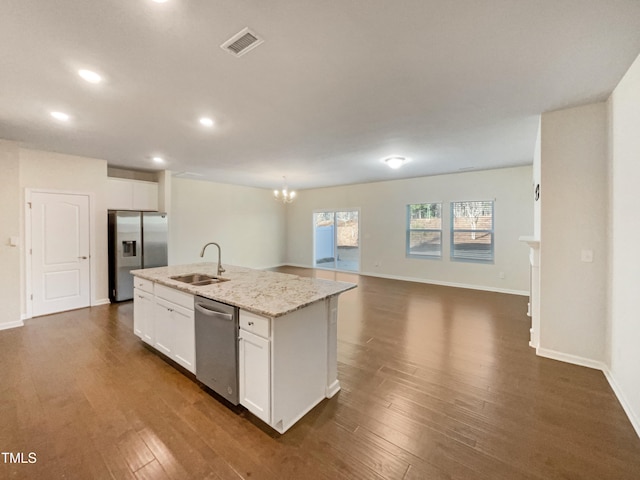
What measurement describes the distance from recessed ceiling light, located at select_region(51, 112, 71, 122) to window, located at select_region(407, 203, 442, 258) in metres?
6.66

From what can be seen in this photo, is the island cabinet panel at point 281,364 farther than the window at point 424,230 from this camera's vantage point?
No

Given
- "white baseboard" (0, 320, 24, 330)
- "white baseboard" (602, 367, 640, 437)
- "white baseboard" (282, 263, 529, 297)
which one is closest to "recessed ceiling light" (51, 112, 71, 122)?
"white baseboard" (0, 320, 24, 330)

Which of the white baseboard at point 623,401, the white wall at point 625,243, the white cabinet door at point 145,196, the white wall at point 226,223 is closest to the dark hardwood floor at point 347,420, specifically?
the white baseboard at point 623,401

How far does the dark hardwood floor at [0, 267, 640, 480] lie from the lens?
1.64m

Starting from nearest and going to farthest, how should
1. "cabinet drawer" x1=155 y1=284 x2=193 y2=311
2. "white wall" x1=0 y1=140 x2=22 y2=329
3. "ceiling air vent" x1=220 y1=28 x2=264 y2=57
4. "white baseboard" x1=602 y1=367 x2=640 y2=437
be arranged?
"ceiling air vent" x1=220 y1=28 x2=264 y2=57, "white baseboard" x1=602 y1=367 x2=640 y2=437, "cabinet drawer" x1=155 y1=284 x2=193 y2=311, "white wall" x1=0 y1=140 x2=22 y2=329

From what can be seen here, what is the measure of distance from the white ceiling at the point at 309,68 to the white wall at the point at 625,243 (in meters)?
0.28

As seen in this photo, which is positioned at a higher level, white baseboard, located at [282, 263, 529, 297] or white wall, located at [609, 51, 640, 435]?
white wall, located at [609, 51, 640, 435]

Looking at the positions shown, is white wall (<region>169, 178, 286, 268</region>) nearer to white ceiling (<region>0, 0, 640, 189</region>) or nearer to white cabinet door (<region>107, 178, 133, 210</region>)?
white cabinet door (<region>107, 178, 133, 210</region>)

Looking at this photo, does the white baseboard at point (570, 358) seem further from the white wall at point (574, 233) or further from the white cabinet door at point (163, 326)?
the white cabinet door at point (163, 326)

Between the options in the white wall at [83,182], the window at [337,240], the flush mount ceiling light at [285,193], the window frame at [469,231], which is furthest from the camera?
the window at [337,240]

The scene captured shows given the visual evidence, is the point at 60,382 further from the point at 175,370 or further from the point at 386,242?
the point at 386,242

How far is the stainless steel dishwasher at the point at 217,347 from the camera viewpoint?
2076 mm

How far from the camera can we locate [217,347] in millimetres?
2199

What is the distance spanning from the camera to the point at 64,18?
161cm
